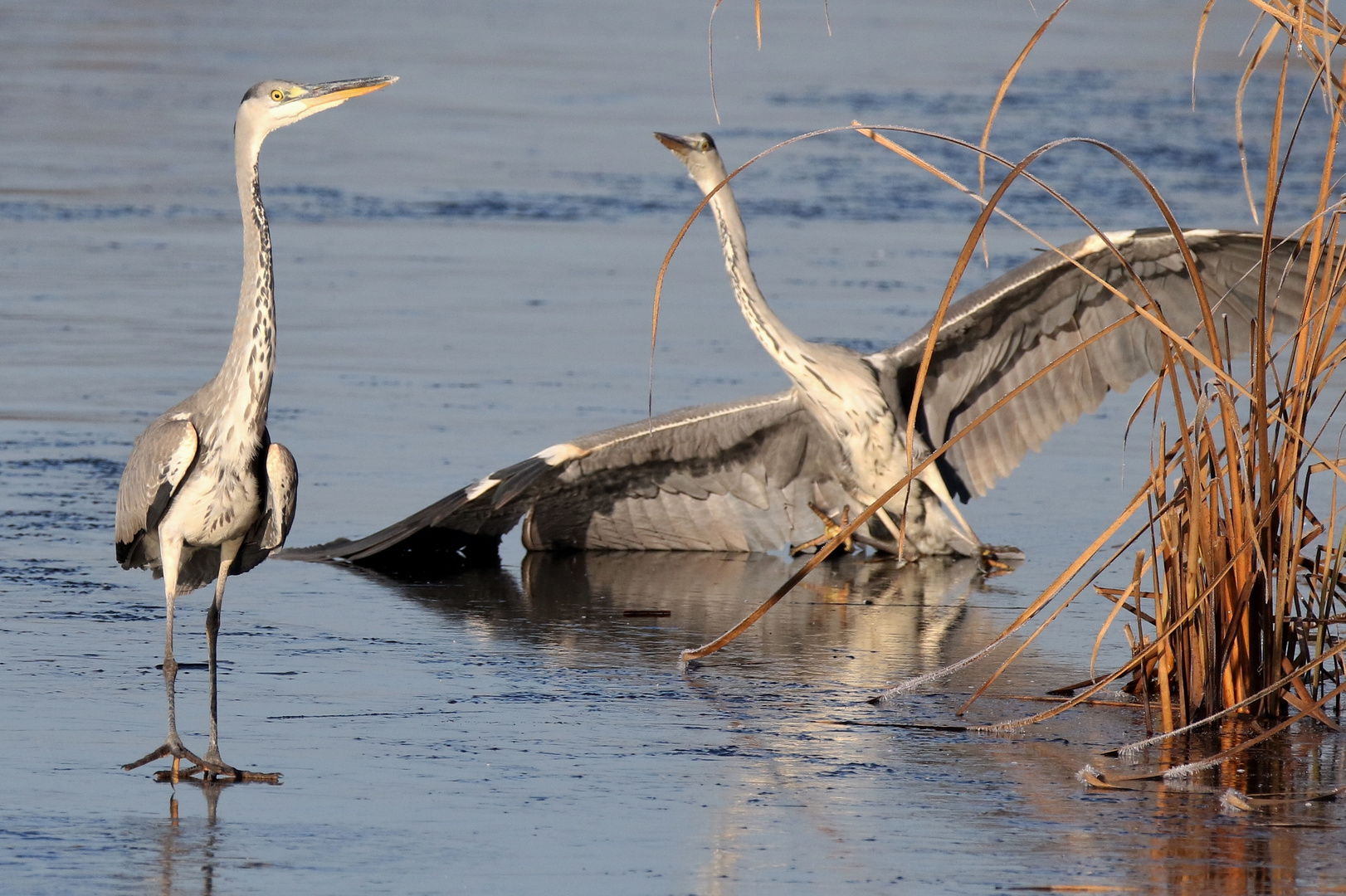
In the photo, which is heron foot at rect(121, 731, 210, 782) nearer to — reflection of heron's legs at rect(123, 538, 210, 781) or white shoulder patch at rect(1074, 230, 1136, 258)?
reflection of heron's legs at rect(123, 538, 210, 781)

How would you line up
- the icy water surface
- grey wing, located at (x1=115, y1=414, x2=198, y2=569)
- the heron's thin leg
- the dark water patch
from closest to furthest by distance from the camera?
the icy water surface → the heron's thin leg → grey wing, located at (x1=115, y1=414, x2=198, y2=569) → the dark water patch

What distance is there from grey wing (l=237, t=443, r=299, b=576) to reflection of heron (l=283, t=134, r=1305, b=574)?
2.07 meters

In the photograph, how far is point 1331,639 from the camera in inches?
238

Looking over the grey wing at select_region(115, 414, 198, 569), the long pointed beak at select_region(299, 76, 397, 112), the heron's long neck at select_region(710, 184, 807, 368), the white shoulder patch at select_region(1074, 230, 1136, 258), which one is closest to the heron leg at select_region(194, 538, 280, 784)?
the grey wing at select_region(115, 414, 198, 569)

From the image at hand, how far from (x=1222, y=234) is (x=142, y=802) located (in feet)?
16.0

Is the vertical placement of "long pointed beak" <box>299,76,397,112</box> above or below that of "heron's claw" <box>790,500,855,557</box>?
above

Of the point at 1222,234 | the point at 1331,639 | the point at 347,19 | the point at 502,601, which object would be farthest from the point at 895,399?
the point at 347,19

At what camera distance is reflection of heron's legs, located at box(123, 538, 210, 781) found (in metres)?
5.11

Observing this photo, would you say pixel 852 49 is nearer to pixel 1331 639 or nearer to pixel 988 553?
pixel 988 553

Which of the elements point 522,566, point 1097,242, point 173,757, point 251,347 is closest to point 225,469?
point 251,347

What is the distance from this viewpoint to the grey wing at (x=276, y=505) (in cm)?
571

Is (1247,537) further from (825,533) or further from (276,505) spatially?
(825,533)

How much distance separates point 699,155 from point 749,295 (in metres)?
0.76

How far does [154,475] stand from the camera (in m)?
5.69
